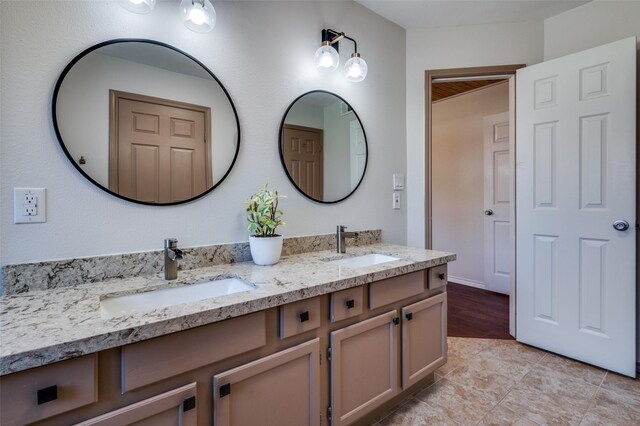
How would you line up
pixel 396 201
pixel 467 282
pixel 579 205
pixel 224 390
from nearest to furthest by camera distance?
pixel 224 390, pixel 579 205, pixel 396 201, pixel 467 282

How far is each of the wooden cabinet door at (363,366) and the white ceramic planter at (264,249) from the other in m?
0.45

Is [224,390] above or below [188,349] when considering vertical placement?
below

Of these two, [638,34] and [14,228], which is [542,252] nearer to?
[638,34]

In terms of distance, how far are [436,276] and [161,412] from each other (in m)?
1.40

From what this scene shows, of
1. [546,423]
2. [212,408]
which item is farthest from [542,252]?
[212,408]

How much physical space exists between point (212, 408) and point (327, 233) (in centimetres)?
117

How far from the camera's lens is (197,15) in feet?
4.31

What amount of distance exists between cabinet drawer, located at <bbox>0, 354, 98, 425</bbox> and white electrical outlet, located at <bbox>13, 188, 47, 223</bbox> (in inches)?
25.6

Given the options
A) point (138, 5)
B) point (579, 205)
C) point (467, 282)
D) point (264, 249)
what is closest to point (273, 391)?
point (264, 249)

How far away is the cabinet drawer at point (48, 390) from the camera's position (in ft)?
2.15

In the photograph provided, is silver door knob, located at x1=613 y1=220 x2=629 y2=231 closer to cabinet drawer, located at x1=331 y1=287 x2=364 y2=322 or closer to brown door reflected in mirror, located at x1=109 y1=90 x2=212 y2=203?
cabinet drawer, located at x1=331 y1=287 x2=364 y2=322

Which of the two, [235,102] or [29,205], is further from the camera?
[235,102]

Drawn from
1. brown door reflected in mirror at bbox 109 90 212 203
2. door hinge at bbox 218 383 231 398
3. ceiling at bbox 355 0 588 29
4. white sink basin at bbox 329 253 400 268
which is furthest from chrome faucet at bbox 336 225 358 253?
ceiling at bbox 355 0 588 29

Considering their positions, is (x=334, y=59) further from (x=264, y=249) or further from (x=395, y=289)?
(x=395, y=289)
